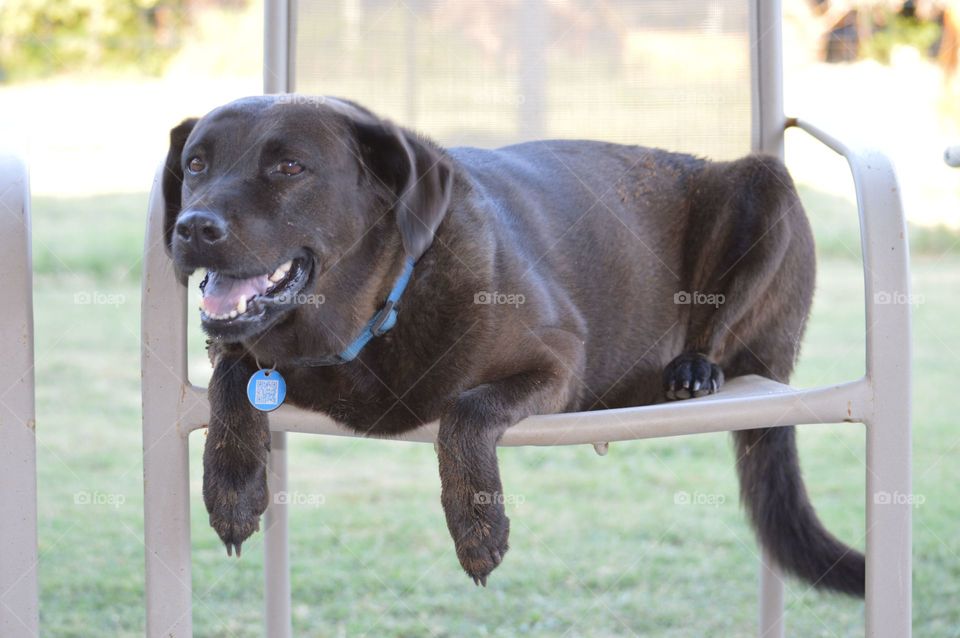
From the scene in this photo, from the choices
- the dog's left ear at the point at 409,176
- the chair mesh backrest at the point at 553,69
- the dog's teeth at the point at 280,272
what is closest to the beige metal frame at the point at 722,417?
the dog's teeth at the point at 280,272

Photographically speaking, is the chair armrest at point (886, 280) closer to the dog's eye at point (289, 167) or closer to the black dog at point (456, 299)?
the black dog at point (456, 299)

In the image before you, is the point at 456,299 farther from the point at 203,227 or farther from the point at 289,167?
the point at 203,227

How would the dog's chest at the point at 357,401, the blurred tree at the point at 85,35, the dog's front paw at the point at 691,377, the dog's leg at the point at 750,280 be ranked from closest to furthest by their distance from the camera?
the dog's chest at the point at 357,401 → the dog's front paw at the point at 691,377 → the dog's leg at the point at 750,280 → the blurred tree at the point at 85,35

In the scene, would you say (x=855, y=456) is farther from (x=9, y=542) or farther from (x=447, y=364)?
(x=9, y=542)

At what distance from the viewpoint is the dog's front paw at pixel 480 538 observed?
1.87 m

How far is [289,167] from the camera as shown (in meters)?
1.92

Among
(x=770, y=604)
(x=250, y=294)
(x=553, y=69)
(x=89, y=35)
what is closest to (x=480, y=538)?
(x=250, y=294)

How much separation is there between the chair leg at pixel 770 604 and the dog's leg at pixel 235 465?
1.19m

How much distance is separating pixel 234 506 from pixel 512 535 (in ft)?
5.89

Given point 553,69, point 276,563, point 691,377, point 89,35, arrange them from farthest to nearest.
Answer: point 89,35
point 553,69
point 276,563
point 691,377

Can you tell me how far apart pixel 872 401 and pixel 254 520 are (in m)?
1.08

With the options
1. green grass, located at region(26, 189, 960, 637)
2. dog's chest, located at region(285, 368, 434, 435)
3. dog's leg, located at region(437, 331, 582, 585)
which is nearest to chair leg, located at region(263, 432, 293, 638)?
green grass, located at region(26, 189, 960, 637)

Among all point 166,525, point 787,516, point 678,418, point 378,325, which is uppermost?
point 378,325

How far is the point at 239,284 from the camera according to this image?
6.25 ft
